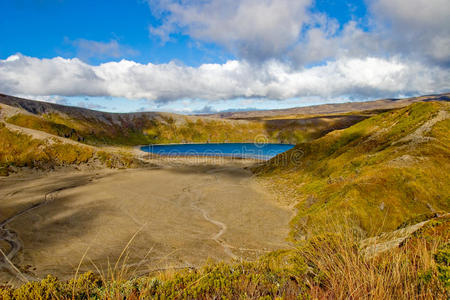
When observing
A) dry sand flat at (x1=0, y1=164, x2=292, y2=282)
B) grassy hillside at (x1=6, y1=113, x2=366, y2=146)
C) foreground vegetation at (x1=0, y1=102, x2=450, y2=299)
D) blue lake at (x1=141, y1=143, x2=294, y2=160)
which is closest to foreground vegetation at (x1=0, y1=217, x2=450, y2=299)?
foreground vegetation at (x1=0, y1=102, x2=450, y2=299)

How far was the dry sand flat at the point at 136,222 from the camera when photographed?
1867cm

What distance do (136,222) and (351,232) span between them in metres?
25.9

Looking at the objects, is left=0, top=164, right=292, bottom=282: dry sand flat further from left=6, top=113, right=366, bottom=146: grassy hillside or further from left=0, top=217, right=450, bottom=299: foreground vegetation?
left=6, top=113, right=366, bottom=146: grassy hillside

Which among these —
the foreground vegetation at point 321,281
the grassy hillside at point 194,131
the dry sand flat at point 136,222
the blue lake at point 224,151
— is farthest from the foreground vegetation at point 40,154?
the grassy hillside at point 194,131

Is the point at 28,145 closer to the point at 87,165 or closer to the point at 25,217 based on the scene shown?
the point at 87,165

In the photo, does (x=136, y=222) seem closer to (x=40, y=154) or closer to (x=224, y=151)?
(x=40, y=154)

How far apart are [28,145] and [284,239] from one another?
6722 cm

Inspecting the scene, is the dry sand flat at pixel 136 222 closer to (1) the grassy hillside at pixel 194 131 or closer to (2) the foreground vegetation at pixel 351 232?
(2) the foreground vegetation at pixel 351 232

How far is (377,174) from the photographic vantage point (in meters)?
24.4

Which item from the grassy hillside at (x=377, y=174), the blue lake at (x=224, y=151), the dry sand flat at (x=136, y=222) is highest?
the grassy hillside at (x=377, y=174)

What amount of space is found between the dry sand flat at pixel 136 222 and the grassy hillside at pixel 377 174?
216 inches

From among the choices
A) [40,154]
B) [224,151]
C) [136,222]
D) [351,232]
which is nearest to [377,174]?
[351,232]

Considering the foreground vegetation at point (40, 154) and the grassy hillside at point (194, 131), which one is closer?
the foreground vegetation at point (40, 154)

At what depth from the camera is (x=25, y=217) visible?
88.2ft
